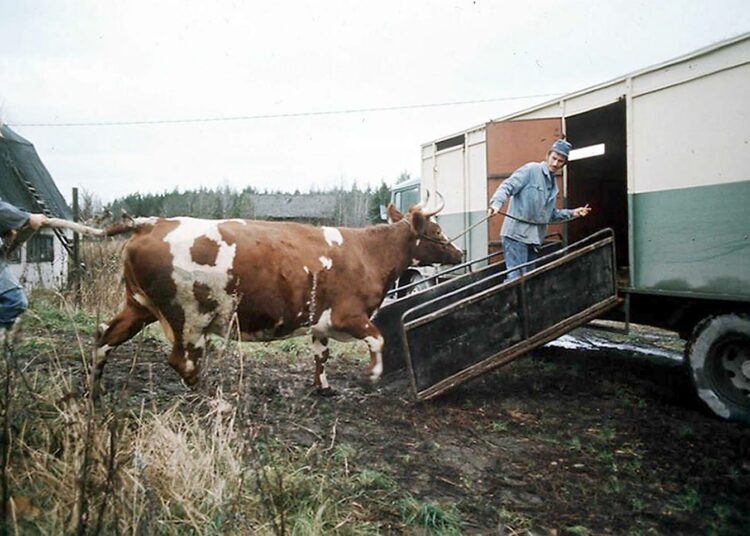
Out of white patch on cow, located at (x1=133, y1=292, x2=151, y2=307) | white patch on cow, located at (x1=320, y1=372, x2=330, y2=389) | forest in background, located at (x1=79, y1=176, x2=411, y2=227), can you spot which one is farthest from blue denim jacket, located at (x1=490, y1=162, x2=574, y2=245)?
forest in background, located at (x1=79, y1=176, x2=411, y2=227)

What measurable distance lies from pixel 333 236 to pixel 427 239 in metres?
1.19

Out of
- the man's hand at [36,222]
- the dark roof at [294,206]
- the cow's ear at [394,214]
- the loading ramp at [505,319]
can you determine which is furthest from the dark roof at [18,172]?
the dark roof at [294,206]

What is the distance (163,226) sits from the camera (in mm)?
4551

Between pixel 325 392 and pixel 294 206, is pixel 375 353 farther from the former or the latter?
pixel 294 206

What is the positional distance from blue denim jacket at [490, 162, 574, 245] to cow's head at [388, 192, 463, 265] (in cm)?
70

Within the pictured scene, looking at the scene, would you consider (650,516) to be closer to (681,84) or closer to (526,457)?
(526,457)

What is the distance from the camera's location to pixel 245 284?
4.66 metres

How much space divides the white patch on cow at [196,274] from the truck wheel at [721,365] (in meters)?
3.87

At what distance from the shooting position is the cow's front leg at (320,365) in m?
5.41

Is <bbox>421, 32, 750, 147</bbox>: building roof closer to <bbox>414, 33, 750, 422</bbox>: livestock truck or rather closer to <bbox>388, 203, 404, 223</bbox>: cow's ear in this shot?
<bbox>414, 33, 750, 422</bbox>: livestock truck

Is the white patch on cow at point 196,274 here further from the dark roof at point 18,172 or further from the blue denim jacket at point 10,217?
the dark roof at point 18,172

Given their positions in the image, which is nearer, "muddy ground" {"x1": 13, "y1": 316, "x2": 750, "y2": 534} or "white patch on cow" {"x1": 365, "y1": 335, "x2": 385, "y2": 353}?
"muddy ground" {"x1": 13, "y1": 316, "x2": 750, "y2": 534}

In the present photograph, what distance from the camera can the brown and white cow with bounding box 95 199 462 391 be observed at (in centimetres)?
442

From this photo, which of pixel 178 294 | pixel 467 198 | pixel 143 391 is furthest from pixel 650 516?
pixel 467 198
